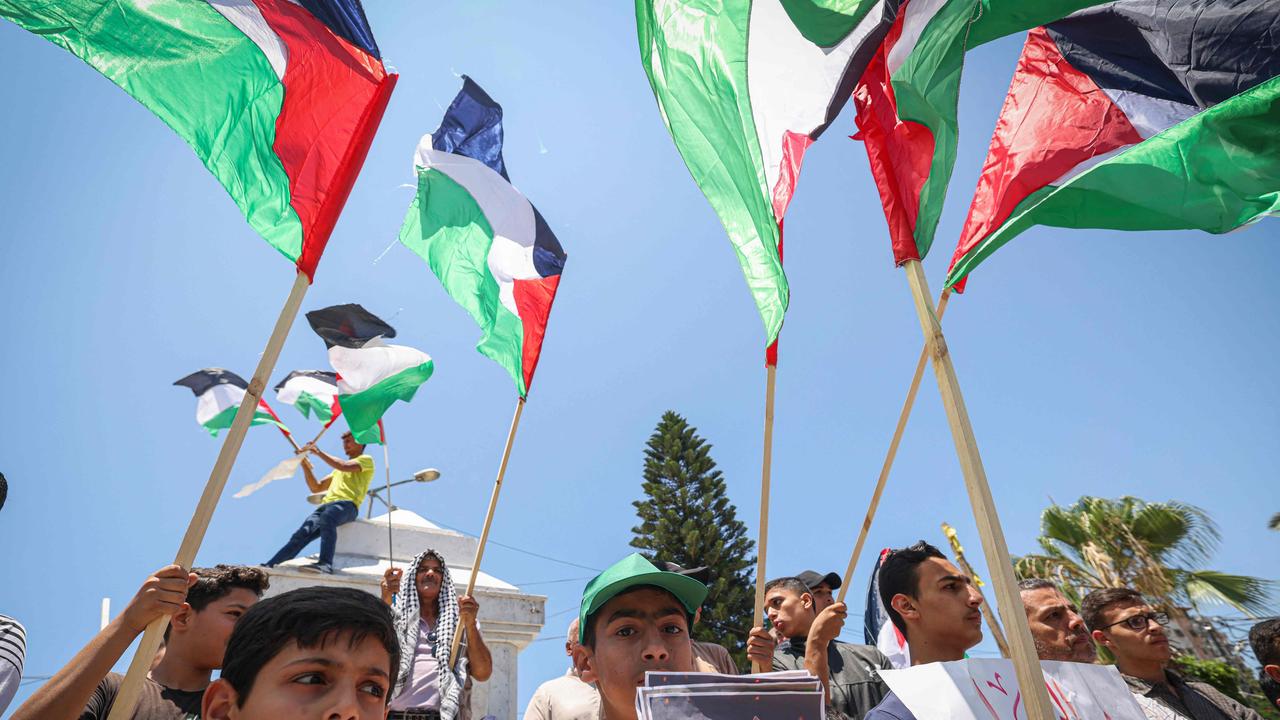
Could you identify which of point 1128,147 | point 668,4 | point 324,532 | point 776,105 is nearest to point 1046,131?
point 1128,147

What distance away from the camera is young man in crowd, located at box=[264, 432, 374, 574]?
809cm

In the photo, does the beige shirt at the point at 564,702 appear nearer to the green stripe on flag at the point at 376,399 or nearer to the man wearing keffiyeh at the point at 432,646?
the man wearing keffiyeh at the point at 432,646

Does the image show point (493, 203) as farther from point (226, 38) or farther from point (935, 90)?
point (935, 90)

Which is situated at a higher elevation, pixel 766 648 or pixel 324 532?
pixel 324 532

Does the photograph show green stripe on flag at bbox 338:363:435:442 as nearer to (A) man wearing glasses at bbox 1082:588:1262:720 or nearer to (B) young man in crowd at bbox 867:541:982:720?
(B) young man in crowd at bbox 867:541:982:720

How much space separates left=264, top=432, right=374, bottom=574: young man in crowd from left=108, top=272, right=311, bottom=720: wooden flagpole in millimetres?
5565

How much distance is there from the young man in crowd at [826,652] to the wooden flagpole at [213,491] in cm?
233

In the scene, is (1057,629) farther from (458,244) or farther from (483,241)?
(458,244)

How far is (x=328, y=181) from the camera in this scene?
3.52 m

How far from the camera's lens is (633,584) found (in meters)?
2.69

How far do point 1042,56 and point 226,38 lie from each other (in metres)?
3.57

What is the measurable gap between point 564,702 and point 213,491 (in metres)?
1.87

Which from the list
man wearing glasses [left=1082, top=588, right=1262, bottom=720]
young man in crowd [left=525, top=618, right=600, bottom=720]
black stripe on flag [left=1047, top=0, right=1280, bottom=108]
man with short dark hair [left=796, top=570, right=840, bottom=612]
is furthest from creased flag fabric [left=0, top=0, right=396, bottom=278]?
man wearing glasses [left=1082, top=588, right=1262, bottom=720]

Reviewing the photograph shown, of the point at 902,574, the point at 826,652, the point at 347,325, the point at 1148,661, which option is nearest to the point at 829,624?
the point at 826,652
